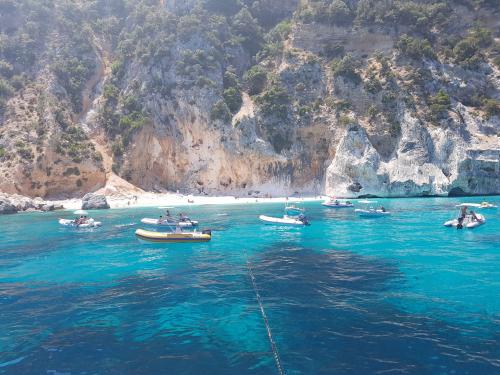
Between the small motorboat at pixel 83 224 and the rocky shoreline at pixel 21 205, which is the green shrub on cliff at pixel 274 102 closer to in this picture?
the rocky shoreline at pixel 21 205

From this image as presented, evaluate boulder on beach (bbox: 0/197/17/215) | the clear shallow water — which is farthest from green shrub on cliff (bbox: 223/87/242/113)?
the clear shallow water

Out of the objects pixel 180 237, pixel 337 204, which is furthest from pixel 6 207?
pixel 337 204

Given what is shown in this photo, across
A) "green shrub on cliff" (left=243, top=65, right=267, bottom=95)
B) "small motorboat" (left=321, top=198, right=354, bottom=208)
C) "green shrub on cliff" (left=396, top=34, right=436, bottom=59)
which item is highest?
"green shrub on cliff" (left=396, top=34, right=436, bottom=59)

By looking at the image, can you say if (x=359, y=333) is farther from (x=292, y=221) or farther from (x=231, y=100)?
(x=231, y=100)

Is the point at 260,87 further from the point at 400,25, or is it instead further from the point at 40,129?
the point at 40,129

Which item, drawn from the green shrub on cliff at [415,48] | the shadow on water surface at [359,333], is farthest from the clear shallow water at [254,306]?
the green shrub on cliff at [415,48]

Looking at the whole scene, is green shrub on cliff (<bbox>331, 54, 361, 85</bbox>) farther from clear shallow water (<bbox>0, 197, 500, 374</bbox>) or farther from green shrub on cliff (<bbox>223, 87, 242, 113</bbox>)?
clear shallow water (<bbox>0, 197, 500, 374</bbox>)
